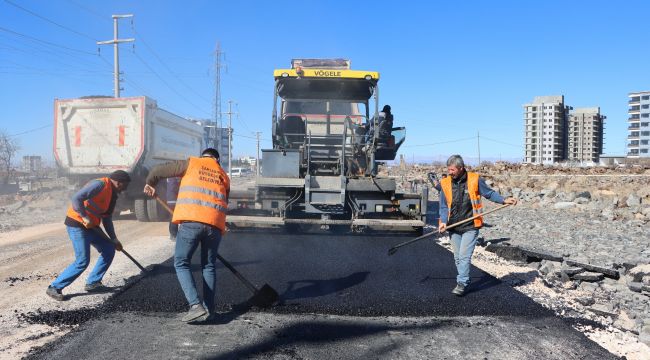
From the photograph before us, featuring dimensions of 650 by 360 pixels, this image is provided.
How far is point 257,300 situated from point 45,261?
379 centimetres

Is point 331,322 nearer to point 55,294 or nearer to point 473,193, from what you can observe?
point 473,193

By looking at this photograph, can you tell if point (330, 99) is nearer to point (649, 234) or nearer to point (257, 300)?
point (257, 300)

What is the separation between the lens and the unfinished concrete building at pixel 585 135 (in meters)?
53.6

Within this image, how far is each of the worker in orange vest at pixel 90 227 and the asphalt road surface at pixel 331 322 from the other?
413 mm

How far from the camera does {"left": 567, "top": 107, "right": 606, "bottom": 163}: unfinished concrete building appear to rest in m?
53.6

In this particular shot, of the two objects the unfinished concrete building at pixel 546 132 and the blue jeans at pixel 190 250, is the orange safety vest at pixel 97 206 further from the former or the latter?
the unfinished concrete building at pixel 546 132

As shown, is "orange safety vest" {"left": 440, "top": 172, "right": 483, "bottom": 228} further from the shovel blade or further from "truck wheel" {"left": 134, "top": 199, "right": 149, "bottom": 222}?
"truck wheel" {"left": 134, "top": 199, "right": 149, "bottom": 222}

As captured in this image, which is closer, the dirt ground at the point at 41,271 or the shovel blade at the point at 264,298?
the dirt ground at the point at 41,271

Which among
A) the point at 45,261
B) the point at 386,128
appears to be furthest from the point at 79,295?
the point at 386,128

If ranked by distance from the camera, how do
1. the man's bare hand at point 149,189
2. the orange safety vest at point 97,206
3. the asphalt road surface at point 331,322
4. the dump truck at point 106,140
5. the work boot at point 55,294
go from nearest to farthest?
1. the asphalt road surface at point 331,322
2. the man's bare hand at point 149,189
3. the work boot at point 55,294
4. the orange safety vest at point 97,206
5. the dump truck at point 106,140

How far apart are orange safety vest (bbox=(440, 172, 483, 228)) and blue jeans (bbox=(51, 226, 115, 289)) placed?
11.4 feet

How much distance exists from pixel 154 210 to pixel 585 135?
53113 millimetres

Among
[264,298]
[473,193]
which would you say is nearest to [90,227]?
[264,298]

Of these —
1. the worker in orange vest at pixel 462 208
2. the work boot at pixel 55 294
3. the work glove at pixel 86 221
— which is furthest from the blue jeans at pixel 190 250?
the worker in orange vest at pixel 462 208
